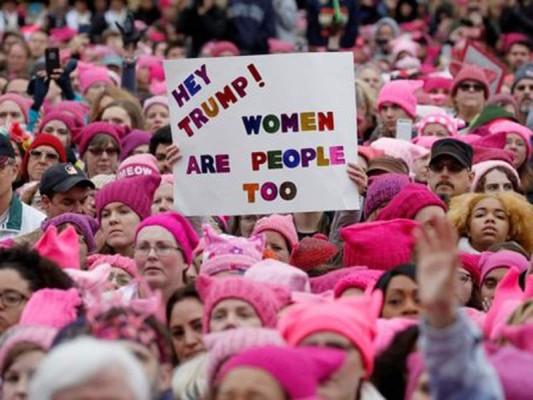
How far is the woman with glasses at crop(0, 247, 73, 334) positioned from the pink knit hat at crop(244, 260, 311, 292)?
0.87 m

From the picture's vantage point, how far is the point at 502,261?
11.8 metres

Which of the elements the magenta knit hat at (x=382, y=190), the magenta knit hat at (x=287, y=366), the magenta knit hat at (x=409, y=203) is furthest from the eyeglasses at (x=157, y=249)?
the magenta knit hat at (x=287, y=366)

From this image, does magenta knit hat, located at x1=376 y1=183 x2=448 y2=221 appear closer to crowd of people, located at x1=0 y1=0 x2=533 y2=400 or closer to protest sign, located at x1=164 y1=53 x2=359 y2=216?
crowd of people, located at x1=0 y1=0 x2=533 y2=400

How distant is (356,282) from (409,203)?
1.90 meters

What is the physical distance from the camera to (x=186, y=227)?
11.4m

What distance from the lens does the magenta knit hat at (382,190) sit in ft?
41.7

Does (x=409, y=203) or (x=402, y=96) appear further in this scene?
(x=402, y=96)

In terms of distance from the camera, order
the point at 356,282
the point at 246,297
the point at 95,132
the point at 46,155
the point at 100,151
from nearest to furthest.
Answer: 1. the point at 246,297
2. the point at 356,282
3. the point at 46,155
4. the point at 100,151
5. the point at 95,132

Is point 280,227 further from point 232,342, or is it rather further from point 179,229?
point 232,342

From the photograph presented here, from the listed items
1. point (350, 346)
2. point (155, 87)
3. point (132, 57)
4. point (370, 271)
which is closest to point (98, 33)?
point (155, 87)

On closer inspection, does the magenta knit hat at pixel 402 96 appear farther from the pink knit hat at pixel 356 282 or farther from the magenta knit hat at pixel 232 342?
the magenta knit hat at pixel 232 342

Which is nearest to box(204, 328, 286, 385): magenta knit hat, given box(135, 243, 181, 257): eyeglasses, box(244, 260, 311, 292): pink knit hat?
box(244, 260, 311, 292): pink knit hat

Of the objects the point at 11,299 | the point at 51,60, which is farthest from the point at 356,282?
the point at 51,60

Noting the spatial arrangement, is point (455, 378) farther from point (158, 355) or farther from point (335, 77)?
point (335, 77)
